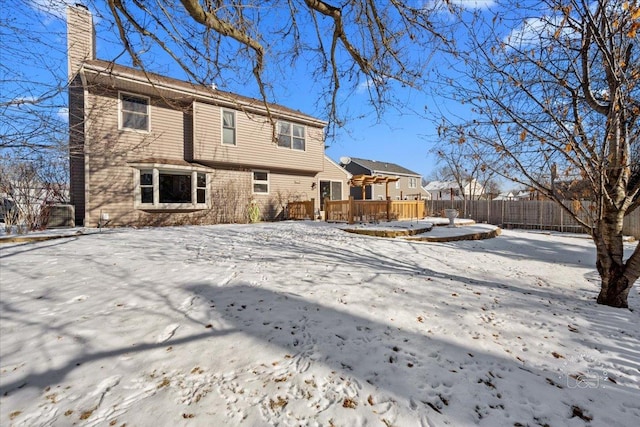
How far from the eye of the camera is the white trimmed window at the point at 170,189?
11.0 metres

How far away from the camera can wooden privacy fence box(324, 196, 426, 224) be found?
1184 cm

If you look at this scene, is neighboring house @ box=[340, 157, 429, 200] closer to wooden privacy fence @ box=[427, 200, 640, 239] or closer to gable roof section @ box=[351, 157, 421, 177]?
gable roof section @ box=[351, 157, 421, 177]

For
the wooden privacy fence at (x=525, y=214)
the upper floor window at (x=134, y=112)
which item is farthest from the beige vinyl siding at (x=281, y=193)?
the wooden privacy fence at (x=525, y=214)

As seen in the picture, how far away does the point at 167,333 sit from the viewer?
2.79m

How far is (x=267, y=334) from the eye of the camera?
2816mm

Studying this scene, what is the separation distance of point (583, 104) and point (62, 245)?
10.6 meters

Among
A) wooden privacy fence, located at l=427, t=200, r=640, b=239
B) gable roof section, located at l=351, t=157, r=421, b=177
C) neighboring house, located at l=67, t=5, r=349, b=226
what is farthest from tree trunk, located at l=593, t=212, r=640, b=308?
gable roof section, located at l=351, t=157, r=421, b=177

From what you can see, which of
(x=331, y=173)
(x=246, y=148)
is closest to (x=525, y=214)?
(x=331, y=173)

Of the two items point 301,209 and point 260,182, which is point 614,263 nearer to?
point 301,209

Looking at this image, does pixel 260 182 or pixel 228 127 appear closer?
pixel 228 127

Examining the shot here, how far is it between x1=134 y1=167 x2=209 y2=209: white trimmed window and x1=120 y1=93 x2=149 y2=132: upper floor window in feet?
5.62

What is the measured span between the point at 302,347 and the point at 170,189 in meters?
11.0

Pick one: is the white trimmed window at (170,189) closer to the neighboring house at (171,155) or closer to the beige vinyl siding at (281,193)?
the neighboring house at (171,155)

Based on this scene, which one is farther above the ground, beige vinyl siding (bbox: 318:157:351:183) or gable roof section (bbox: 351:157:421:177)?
gable roof section (bbox: 351:157:421:177)
